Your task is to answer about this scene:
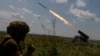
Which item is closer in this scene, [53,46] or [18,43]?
[18,43]

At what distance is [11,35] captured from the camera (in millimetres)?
5715

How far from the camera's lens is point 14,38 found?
571cm

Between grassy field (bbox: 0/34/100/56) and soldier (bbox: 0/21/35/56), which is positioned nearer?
soldier (bbox: 0/21/35/56)

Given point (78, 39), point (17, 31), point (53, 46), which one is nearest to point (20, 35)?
point (17, 31)

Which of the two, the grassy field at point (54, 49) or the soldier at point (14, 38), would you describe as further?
the grassy field at point (54, 49)

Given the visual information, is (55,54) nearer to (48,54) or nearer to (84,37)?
(48,54)

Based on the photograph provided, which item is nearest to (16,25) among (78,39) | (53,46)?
(53,46)

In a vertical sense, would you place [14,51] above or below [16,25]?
below

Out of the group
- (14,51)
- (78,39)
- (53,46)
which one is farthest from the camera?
(78,39)

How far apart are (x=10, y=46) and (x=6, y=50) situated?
95 mm

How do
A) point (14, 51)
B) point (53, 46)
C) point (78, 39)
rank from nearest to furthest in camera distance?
point (14, 51), point (53, 46), point (78, 39)

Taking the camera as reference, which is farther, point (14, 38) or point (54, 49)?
point (54, 49)

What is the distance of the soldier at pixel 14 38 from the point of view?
5504 millimetres

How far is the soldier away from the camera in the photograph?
217 inches
